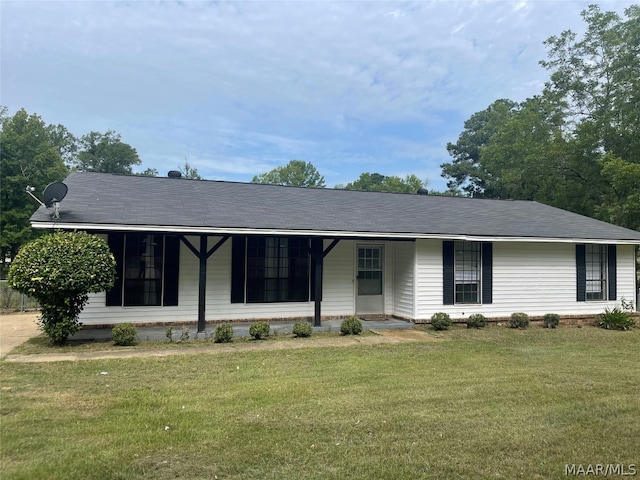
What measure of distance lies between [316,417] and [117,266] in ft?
22.7

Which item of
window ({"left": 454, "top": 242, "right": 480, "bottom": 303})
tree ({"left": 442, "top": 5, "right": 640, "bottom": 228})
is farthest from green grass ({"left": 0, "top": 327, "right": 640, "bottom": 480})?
tree ({"left": 442, "top": 5, "right": 640, "bottom": 228})

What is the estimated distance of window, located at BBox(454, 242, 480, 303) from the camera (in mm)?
11672

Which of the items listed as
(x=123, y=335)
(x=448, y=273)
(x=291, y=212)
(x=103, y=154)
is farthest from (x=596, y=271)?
(x=103, y=154)

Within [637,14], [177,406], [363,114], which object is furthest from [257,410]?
[363,114]

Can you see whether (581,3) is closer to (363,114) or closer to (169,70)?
(363,114)

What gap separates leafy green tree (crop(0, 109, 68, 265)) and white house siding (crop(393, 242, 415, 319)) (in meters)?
26.0

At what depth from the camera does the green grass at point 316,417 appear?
356cm

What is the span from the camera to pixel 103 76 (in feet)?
66.3

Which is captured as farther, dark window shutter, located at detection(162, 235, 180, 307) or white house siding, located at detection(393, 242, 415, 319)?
white house siding, located at detection(393, 242, 415, 319)

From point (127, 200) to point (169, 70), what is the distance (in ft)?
38.4

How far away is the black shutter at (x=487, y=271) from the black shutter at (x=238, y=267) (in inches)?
247

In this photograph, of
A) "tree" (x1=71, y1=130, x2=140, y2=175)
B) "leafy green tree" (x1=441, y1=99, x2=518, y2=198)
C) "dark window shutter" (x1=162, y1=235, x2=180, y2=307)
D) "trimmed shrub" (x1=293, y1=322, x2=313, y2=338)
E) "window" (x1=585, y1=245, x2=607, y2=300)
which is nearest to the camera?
"trimmed shrub" (x1=293, y1=322, x2=313, y2=338)

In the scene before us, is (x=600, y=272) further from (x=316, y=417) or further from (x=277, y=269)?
(x=316, y=417)

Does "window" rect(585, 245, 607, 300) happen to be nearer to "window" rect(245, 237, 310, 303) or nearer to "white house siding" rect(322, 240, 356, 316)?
"white house siding" rect(322, 240, 356, 316)
